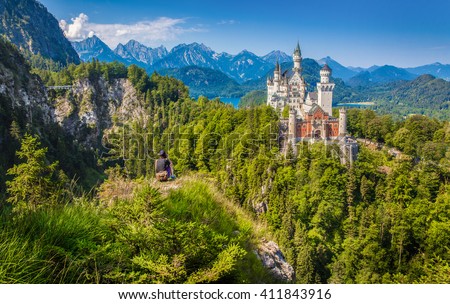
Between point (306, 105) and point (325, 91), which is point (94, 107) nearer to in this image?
point (306, 105)

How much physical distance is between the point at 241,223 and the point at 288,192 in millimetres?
40129

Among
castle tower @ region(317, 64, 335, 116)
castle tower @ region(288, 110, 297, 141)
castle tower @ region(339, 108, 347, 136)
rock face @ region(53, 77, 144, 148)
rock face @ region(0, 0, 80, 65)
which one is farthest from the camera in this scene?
rock face @ region(0, 0, 80, 65)

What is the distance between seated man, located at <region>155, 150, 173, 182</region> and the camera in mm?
8797

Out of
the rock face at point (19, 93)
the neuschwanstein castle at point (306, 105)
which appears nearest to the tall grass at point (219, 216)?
the rock face at point (19, 93)

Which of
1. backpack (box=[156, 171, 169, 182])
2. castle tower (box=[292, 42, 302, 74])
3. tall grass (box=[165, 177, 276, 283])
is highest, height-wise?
castle tower (box=[292, 42, 302, 74])

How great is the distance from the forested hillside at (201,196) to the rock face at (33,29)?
67.2 meters

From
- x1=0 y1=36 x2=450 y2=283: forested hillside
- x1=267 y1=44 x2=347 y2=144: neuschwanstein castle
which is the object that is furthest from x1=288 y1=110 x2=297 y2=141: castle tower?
x1=0 y1=36 x2=450 y2=283: forested hillside

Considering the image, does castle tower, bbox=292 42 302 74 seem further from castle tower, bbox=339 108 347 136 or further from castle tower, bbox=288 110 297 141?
castle tower, bbox=288 110 297 141

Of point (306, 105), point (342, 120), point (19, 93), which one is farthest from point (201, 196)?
point (306, 105)

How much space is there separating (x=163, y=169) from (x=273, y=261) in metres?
3.74

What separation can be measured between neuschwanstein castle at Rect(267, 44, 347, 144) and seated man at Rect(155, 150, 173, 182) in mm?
45053

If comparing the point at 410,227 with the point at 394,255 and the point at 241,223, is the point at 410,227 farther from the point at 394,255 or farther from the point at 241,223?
the point at 241,223

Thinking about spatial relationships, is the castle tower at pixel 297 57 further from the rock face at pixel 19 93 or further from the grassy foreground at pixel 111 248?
the grassy foreground at pixel 111 248

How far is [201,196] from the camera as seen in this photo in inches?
271
